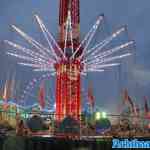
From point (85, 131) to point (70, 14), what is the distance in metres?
29.6

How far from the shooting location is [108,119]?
30.5 meters

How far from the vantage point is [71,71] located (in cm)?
5334

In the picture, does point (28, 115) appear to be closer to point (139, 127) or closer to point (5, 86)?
point (139, 127)

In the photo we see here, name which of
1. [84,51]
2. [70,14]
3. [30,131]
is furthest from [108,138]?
[70,14]

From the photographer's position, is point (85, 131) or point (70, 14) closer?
point (85, 131)

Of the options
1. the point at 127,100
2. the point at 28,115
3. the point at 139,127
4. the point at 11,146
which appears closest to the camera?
the point at 11,146

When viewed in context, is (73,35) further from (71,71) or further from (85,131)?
(85,131)

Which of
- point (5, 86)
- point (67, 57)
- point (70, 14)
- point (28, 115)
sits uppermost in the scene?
point (70, 14)

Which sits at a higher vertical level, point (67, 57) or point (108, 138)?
point (67, 57)

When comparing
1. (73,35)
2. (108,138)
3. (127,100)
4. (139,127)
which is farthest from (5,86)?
(108,138)

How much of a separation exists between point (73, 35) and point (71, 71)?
16.1 ft

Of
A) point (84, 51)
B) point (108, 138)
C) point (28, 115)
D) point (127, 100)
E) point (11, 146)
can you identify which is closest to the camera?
point (11, 146)

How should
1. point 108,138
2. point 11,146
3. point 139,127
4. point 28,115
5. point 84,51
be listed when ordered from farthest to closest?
point 84,51
point 139,127
point 28,115
point 108,138
point 11,146

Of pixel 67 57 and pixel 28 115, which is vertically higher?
pixel 67 57
